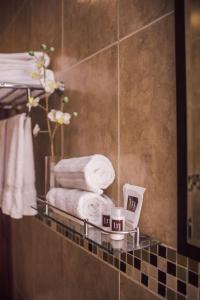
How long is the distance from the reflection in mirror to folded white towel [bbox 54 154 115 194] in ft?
1.02

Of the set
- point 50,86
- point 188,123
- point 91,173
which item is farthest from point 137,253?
point 50,86

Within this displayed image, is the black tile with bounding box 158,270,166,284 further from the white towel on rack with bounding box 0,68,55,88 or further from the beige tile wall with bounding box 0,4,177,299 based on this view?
the white towel on rack with bounding box 0,68,55,88

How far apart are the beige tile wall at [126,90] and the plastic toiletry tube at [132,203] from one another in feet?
0.07

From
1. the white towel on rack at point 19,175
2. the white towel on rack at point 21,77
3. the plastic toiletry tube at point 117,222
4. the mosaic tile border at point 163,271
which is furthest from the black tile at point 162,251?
the white towel on rack at point 21,77

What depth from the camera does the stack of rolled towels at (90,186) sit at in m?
0.91

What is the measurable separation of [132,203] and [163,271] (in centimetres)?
19

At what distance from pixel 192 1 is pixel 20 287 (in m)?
1.81

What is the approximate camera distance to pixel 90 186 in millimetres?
907

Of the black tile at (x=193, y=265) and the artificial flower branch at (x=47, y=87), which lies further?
the artificial flower branch at (x=47, y=87)

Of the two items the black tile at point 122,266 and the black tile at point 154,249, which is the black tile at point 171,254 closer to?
the black tile at point 154,249

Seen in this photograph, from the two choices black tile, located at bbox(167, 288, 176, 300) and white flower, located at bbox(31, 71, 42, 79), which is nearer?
black tile, located at bbox(167, 288, 176, 300)

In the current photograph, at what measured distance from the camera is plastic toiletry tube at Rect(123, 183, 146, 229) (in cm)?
84

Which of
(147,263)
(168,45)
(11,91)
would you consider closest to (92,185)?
(147,263)

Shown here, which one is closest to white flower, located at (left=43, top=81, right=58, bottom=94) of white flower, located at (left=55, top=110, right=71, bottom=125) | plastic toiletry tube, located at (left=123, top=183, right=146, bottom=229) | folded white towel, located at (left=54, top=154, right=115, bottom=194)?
white flower, located at (left=55, top=110, right=71, bottom=125)
